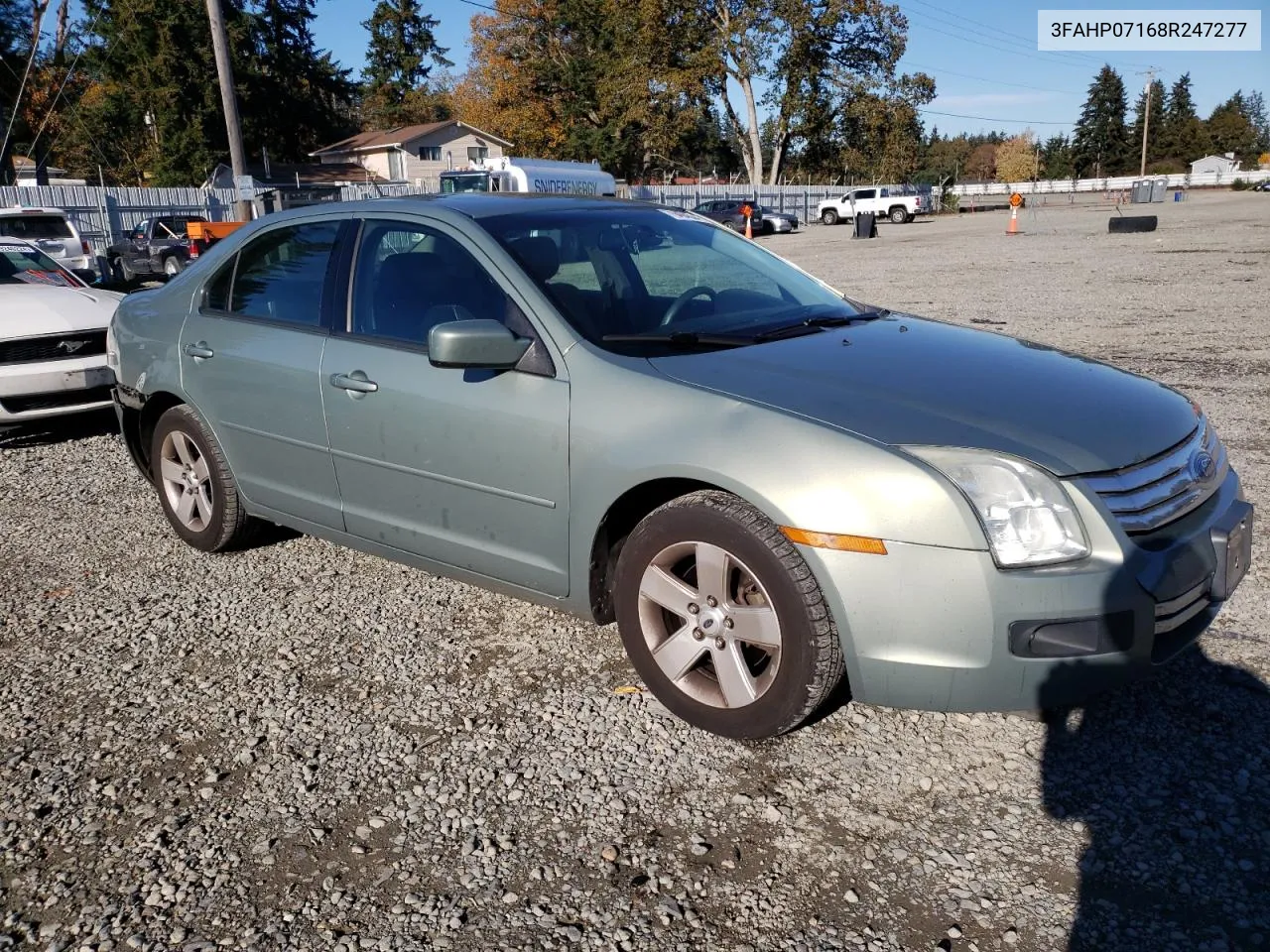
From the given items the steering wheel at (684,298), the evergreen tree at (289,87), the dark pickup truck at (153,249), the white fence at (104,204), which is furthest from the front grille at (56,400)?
the evergreen tree at (289,87)

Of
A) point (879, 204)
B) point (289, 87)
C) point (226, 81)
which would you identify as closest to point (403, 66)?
point (289, 87)

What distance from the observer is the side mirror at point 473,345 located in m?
3.21

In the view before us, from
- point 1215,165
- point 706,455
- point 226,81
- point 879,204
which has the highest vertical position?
point 1215,165

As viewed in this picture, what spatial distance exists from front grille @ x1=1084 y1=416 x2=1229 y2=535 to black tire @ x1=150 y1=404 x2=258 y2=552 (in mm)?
3503

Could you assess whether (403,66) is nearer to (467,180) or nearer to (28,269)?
(467,180)

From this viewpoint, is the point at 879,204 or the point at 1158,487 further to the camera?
the point at 879,204

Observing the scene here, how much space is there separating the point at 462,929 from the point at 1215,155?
128958 mm

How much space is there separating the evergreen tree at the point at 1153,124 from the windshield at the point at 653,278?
124 m

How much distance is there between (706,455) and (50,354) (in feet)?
19.6

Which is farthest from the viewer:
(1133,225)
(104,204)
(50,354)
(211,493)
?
(104,204)

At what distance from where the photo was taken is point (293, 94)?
64.6m

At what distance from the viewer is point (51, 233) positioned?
765 inches

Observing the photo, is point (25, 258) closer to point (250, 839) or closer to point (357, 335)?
point (357, 335)

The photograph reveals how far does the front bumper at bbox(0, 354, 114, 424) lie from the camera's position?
688 cm
